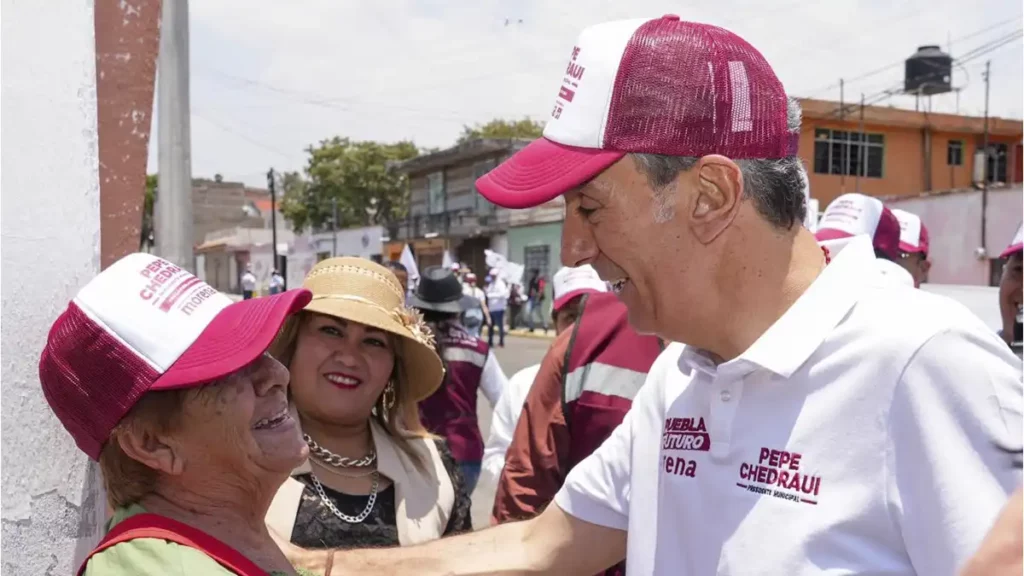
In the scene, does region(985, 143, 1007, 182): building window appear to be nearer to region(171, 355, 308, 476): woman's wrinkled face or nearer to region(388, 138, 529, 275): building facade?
region(388, 138, 529, 275): building facade

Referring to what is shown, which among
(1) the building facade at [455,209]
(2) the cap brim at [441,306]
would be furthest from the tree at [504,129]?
(2) the cap brim at [441,306]

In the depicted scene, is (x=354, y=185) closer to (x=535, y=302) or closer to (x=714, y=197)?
(x=535, y=302)

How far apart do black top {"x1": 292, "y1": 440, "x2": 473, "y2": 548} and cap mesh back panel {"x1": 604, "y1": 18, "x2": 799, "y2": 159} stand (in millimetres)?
1562

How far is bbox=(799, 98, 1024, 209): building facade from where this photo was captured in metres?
29.2

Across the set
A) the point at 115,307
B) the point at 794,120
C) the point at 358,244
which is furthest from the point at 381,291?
the point at 358,244

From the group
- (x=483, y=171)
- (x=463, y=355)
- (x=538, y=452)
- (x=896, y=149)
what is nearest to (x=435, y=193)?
(x=483, y=171)

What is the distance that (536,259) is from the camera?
99.0 feet

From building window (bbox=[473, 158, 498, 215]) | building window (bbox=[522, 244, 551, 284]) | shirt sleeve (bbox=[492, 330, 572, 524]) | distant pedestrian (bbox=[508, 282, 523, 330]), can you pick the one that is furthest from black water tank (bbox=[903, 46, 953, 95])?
shirt sleeve (bbox=[492, 330, 572, 524])

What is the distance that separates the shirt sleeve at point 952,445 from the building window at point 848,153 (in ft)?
96.2

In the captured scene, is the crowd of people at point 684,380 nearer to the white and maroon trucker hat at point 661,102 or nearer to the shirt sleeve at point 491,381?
the white and maroon trucker hat at point 661,102

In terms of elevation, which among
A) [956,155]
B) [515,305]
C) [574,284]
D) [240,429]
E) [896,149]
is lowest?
[515,305]

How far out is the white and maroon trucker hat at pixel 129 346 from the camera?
162cm

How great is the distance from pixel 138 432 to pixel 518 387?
10.0 ft

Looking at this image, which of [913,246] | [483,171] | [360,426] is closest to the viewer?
[360,426]
